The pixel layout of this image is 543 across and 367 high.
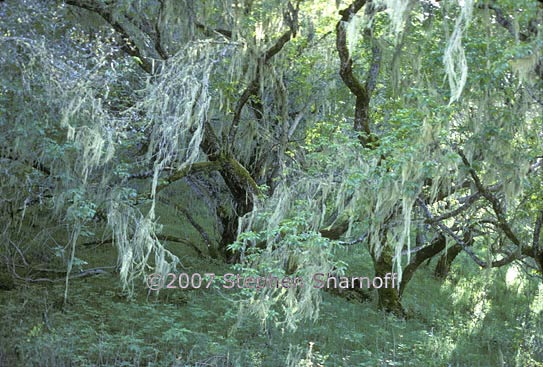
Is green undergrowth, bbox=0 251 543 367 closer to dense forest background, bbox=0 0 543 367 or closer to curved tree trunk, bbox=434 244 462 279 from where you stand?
dense forest background, bbox=0 0 543 367

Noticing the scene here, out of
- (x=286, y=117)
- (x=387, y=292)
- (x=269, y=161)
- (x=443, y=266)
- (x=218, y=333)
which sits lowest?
(x=218, y=333)

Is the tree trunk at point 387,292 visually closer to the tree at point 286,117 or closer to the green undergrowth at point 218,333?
the tree at point 286,117

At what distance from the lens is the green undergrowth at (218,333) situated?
6.79 m

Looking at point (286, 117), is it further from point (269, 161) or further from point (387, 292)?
point (387, 292)

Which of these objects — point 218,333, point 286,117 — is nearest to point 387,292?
point 286,117

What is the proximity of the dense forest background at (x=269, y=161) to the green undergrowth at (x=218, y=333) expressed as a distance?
41 millimetres

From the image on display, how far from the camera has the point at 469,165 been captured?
7152 mm

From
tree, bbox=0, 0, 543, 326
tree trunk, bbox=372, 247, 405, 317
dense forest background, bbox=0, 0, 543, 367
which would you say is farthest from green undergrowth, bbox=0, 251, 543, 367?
tree, bbox=0, 0, 543, 326

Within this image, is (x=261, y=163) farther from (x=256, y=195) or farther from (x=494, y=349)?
(x=494, y=349)

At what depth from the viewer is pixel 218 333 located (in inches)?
314

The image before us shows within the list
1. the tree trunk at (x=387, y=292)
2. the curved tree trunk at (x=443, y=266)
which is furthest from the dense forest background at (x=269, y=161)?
the curved tree trunk at (x=443, y=266)

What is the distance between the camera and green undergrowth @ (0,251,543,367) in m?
6.79

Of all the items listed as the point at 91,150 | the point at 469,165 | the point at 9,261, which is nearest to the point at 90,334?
the point at 91,150

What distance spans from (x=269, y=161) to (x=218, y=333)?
3794 millimetres
